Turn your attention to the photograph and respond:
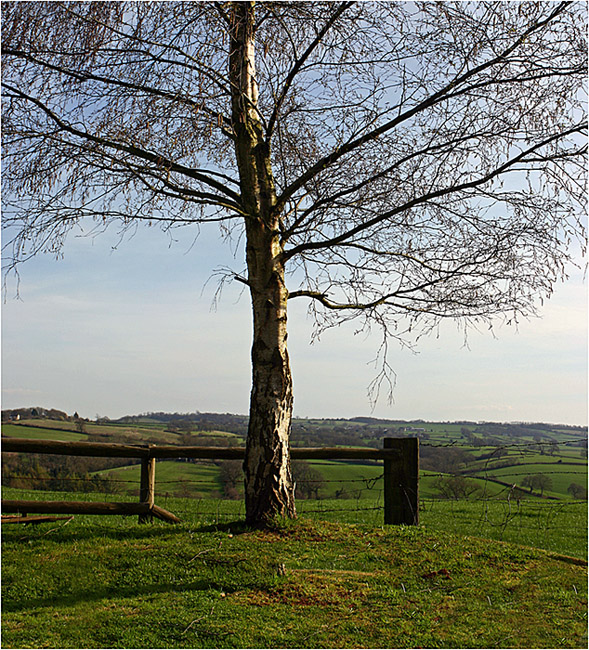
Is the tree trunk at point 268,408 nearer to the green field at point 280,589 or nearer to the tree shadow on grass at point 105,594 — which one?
the green field at point 280,589

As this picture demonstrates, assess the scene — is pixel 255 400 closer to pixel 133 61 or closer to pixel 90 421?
pixel 133 61

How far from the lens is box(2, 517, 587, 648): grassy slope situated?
170 inches

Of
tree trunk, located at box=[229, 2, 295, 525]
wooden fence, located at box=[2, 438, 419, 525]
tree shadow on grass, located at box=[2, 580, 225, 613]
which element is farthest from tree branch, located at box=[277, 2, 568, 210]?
tree shadow on grass, located at box=[2, 580, 225, 613]

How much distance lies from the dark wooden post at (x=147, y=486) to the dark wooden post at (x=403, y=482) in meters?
3.12

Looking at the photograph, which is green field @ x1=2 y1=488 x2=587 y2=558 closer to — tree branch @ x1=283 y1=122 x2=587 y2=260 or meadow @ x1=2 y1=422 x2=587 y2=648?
meadow @ x1=2 y1=422 x2=587 y2=648

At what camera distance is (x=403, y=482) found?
799 centimetres

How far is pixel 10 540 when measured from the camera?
6.56 metres

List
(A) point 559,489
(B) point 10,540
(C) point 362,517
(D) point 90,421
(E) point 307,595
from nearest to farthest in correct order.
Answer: (E) point 307,595 → (B) point 10,540 → (C) point 362,517 → (A) point 559,489 → (D) point 90,421

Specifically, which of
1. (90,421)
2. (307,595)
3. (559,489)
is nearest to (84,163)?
(307,595)

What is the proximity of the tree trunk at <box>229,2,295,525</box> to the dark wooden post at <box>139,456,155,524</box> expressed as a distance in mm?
1453

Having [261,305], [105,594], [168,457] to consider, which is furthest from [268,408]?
[105,594]

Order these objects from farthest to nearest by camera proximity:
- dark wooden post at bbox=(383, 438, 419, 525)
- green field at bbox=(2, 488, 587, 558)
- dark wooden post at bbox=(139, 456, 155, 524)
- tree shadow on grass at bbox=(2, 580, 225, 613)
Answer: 1. green field at bbox=(2, 488, 587, 558)
2. dark wooden post at bbox=(383, 438, 419, 525)
3. dark wooden post at bbox=(139, 456, 155, 524)
4. tree shadow on grass at bbox=(2, 580, 225, 613)

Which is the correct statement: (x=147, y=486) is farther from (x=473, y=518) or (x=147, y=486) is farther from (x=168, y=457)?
(x=473, y=518)

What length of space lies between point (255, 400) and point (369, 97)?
12.8ft
